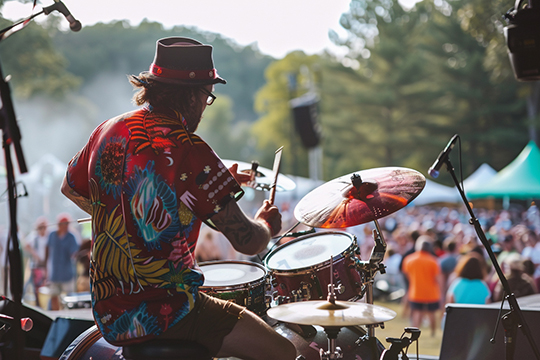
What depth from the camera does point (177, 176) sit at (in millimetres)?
2002

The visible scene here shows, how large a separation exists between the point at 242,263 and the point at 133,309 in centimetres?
139

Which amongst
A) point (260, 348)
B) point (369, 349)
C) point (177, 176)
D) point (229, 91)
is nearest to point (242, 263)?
point (369, 349)

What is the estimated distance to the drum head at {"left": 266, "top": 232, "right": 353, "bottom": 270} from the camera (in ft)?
10.7

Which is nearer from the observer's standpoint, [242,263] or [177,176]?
[177,176]

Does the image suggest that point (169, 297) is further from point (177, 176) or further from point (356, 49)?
point (356, 49)

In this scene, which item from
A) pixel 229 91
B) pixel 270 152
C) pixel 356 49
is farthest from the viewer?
pixel 229 91

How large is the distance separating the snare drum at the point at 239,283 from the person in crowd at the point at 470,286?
13.7ft

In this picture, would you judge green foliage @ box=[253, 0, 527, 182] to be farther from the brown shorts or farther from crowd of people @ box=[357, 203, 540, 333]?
the brown shorts

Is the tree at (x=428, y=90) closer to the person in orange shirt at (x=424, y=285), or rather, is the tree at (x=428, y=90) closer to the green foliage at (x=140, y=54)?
the green foliage at (x=140, y=54)

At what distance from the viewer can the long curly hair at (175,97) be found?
215cm

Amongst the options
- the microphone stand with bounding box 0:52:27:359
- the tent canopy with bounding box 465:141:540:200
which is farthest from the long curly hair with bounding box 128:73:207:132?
the tent canopy with bounding box 465:141:540:200

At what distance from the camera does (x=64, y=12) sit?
2336 mm

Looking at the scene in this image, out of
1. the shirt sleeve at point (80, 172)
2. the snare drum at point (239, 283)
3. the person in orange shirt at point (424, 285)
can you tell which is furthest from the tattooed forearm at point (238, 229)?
the person in orange shirt at point (424, 285)

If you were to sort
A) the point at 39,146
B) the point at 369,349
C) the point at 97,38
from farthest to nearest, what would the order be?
the point at 97,38
the point at 39,146
the point at 369,349
